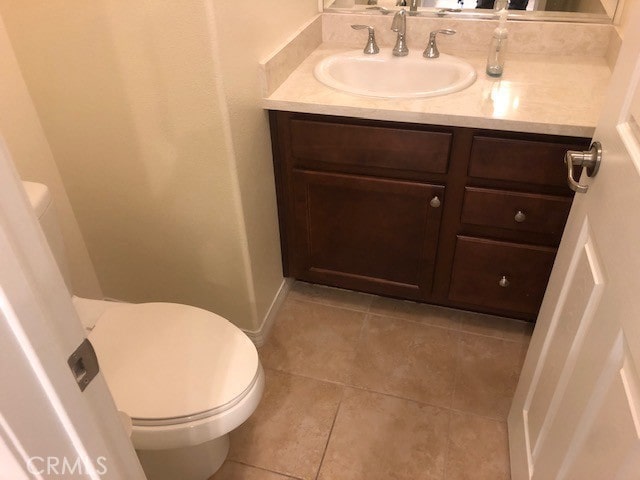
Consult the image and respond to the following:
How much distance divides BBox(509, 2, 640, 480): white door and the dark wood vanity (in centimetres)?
40

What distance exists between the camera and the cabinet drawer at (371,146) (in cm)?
149

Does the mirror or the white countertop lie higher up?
the mirror

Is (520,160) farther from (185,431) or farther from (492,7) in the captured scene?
(185,431)

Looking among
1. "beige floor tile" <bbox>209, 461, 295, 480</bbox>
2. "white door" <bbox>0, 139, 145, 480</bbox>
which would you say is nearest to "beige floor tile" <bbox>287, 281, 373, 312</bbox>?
"beige floor tile" <bbox>209, 461, 295, 480</bbox>

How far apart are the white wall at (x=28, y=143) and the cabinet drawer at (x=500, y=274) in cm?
127

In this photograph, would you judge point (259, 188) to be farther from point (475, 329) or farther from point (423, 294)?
point (475, 329)

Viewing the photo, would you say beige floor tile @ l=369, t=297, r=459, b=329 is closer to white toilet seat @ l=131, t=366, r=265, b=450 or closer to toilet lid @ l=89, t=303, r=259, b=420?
toilet lid @ l=89, t=303, r=259, b=420

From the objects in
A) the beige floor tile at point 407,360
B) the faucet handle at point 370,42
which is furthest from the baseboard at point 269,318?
the faucet handle at point 370,42

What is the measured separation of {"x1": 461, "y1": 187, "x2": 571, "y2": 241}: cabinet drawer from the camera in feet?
4.89

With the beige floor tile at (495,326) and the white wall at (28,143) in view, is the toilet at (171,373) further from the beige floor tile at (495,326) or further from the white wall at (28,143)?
the beige floor tile at (495,326)

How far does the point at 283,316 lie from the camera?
6.37 feet

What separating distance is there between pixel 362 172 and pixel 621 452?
3.56 ft

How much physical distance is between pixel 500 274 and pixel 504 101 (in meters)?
0.56

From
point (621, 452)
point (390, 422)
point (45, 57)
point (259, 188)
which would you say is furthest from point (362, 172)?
point (621, 452)
